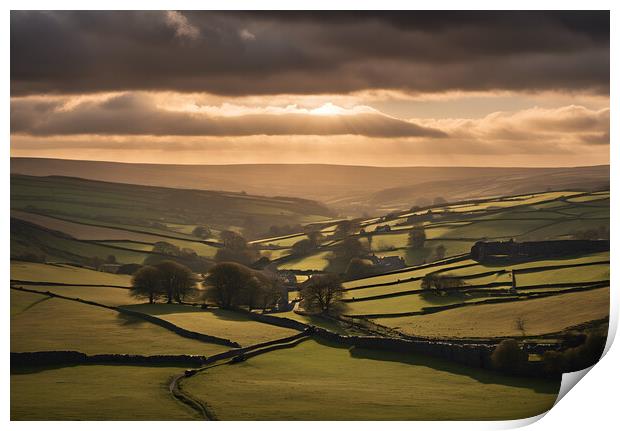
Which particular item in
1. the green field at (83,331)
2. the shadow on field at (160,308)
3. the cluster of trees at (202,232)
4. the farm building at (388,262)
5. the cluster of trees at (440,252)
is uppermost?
the cluster of trees at (202,232)

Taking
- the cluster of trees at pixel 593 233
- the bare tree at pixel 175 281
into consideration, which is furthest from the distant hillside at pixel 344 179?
the bare tree at pixel 175 281

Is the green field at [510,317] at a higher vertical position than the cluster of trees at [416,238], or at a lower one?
lower

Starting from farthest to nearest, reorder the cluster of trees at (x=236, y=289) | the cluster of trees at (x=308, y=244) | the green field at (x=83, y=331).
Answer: the cluster of trees at (x=308, y=244) < the cluster of trees at (x=236, y=289) < the green field at (x=83, y=331)

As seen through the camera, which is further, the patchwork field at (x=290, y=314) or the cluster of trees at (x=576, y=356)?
the cluster of trees at (x=576, y=356)

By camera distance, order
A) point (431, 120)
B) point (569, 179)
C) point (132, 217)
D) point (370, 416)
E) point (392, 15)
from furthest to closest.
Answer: point (132, 217)
point (569, 179)
point (431, 120)
point (392, 15)
point (370, 416)

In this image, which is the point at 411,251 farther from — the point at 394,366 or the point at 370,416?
the point at 370,416

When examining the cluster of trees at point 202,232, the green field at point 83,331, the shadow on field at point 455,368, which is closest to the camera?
the shadow on field at point 455,368

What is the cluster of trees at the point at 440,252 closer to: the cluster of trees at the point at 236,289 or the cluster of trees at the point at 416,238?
the cluster of trees at the point at 416,238
